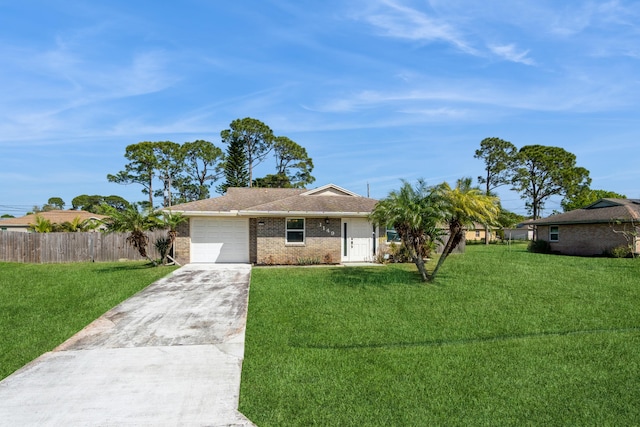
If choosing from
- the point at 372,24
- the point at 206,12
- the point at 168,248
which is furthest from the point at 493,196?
the point at 168,248

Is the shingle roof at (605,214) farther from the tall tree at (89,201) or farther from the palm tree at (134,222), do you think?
the tall tree at (89,201)

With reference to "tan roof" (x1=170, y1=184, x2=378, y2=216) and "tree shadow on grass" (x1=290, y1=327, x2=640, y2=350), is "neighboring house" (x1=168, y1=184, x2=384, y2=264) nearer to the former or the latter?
"tan roof" (x1=170, y1=184, x2=378, y2=216)

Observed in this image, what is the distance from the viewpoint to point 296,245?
59.2 feet

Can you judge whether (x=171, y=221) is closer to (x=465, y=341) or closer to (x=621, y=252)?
(x=465, y=341)

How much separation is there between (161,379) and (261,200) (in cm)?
1694

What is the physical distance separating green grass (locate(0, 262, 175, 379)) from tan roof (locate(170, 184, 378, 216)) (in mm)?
3529

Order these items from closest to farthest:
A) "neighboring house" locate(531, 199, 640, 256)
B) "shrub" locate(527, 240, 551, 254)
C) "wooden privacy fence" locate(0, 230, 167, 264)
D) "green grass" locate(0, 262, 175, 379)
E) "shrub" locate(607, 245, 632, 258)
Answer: "green grass" locate(0, 262, 175, 379) → "wooden privacy fence" locate(0, 230, 167, 264) → "shrub" locate(607, 245, 632, 258) → "neighboring house" locate(531, 199, 640, 256) → "shrub" locate(527, 240, 551, 254)

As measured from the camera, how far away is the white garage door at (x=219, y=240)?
61.0 feet

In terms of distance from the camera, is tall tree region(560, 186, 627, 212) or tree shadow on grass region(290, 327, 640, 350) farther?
tall tree region(560, 186, 627, 212)

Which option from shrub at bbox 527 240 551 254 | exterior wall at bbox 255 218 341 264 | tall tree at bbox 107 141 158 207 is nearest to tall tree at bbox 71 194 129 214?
tall tree at bbox 107 141 158 207

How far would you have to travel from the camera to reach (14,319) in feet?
28.3

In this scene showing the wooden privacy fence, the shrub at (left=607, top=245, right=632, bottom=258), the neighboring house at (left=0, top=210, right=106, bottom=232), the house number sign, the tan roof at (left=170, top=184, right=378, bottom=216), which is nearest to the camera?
the tan roof at (left=170, top=184, right=378, bottom=216)

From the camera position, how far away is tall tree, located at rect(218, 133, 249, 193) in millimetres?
43156

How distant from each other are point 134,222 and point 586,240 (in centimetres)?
2643
